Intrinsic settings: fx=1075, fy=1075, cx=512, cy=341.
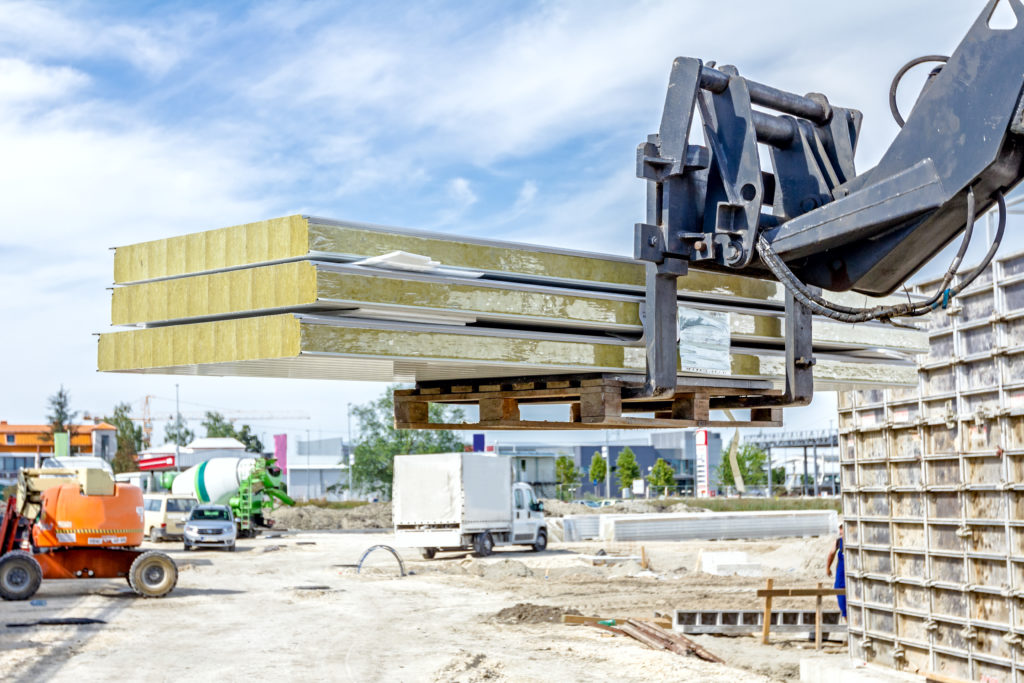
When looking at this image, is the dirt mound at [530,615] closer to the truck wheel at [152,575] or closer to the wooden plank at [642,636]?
the wooden plank at [642,636]

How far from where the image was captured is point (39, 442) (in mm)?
100812

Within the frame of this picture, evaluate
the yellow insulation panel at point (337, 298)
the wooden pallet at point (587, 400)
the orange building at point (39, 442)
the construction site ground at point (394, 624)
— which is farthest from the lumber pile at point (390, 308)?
the orange building at point (39, 442)

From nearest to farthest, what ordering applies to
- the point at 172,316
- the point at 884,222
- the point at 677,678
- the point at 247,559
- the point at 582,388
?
A: the point at 884,222, the point at 172,316, the point at 582,388, the point at 677,678, the point at 247,559

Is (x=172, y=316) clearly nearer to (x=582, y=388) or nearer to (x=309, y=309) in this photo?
(x=309, y=309)

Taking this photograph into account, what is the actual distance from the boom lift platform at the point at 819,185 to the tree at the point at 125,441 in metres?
83.3

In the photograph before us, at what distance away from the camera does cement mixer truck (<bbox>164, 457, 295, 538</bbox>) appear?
42562 mm

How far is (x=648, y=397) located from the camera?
5.46 meters

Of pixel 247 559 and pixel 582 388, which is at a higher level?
pixel 582 388

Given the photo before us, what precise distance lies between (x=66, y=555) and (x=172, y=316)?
719 inches

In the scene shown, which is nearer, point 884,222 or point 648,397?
point 884,222

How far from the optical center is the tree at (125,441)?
83062 millimetres

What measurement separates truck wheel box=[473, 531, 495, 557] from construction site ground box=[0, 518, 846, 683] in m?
0.34

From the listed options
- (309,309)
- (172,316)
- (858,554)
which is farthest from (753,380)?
(858,554)

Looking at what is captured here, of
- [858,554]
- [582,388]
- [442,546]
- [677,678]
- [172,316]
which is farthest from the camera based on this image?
[442,546]
